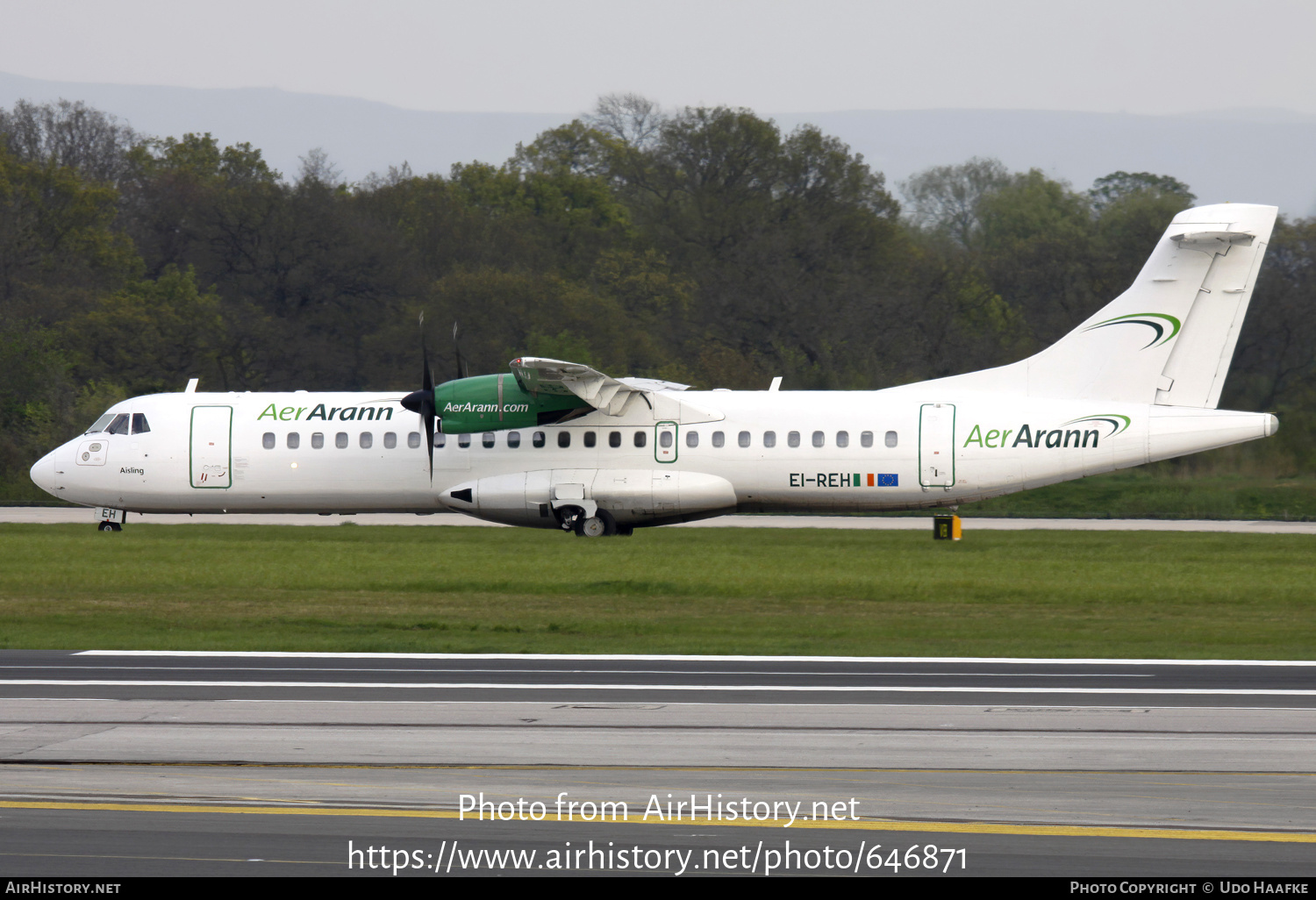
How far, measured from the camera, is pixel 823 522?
1368 inches

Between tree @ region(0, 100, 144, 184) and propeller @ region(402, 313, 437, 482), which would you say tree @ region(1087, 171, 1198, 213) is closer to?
tree @ region(0, 100, 144, 184)

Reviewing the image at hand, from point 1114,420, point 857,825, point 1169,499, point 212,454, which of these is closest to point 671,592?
point 1114,420

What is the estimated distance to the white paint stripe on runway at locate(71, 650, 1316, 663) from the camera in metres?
13.7

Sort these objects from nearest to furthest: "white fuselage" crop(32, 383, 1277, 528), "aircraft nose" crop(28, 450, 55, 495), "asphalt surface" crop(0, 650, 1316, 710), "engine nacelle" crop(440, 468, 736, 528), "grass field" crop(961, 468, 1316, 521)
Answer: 1. "asphalt surface" crop(0, 650, 1316, 710)
2. "white fuselage" crop(32, 383, 1277, 528)
3. "engine nacelle" crop(440, 468, 736, 528)
4. "aircraft nose" crop(28, 450, 55, 495)
5. "grass field" crop(961, 468, 1316, 521)

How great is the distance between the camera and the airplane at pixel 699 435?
26.9m

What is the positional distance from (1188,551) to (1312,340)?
2593 centimetres

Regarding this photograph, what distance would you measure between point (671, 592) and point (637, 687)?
8.27 metres

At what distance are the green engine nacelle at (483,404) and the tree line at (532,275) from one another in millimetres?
16785

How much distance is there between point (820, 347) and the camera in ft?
161

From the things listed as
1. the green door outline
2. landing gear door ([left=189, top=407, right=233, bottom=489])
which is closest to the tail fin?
the green door outline

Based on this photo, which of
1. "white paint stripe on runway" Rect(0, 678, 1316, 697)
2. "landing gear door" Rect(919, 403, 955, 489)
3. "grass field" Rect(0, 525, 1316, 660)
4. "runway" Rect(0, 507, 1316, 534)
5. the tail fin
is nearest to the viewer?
"white paint stripe on runway" Rect(0, 678, 1316, 697)

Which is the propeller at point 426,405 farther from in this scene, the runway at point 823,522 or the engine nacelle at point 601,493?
the runway at point 823,522

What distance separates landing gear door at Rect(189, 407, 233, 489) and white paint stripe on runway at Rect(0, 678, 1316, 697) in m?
17.3

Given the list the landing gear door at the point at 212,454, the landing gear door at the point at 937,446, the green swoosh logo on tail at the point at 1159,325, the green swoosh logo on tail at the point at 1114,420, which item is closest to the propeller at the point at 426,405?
the landing gear door at the point at 212,454
